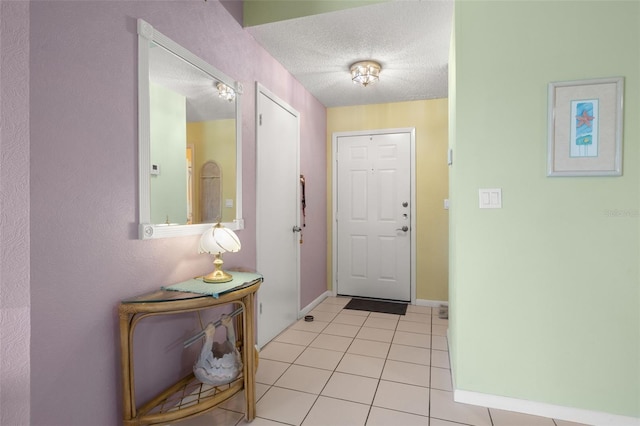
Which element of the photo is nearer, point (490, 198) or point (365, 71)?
point (490, 198)

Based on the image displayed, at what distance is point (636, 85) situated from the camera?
1699 mm

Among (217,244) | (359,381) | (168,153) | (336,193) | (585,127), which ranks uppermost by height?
(585,127)

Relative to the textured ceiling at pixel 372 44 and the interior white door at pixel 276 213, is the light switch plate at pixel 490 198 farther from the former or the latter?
the interior white door at pixel 276 213

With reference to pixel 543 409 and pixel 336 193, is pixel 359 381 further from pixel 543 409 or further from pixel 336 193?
pixel 336 193

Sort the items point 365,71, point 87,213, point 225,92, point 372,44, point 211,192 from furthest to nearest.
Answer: point 365,71
point 372,44
point 225,92
point 211,192
point 87,213

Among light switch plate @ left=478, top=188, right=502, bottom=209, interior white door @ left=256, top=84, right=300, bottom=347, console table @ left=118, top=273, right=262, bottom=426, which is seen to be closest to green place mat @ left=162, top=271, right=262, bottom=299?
console table @ left=118, top=273, right=262, bottom=426

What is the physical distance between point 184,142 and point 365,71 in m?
1.75

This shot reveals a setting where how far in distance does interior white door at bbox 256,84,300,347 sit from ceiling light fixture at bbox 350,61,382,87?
672 millimetres

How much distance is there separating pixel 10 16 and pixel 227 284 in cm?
132

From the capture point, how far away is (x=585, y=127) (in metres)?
1.75

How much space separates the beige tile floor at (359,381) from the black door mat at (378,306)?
0.37 meters

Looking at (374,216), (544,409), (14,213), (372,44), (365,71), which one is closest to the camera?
(14,213)

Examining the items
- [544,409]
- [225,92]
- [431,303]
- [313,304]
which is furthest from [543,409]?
[225,92]

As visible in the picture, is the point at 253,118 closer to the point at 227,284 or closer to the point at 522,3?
the point at 227,284
